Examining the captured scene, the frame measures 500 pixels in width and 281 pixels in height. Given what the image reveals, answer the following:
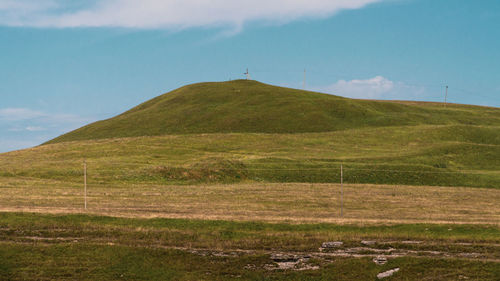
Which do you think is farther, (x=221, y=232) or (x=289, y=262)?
(x=221, y=232)

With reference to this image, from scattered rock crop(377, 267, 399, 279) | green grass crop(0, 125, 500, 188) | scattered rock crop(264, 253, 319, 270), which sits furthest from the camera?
green grass crop(0, 125, 500, 188)

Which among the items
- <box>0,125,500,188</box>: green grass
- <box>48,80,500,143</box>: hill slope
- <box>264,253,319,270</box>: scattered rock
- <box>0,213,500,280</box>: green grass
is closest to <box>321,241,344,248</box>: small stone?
<box>0,213,500,280</box>: green grass

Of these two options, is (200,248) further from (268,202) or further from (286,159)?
(286,159)

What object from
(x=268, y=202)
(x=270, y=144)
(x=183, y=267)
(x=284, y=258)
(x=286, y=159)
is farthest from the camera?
(x=270, y=144)

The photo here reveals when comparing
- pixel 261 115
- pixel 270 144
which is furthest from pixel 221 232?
pixel 261 115

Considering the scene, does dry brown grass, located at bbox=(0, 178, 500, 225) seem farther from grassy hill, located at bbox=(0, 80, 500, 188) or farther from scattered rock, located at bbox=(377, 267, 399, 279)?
scattered rock, located at bbox=(377, 267, 399, 279)

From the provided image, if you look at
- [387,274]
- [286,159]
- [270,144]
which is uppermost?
[270,144]

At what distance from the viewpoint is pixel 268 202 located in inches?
1655

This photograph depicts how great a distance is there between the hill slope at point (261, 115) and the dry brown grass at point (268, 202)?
56866mm

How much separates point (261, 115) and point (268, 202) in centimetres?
7890

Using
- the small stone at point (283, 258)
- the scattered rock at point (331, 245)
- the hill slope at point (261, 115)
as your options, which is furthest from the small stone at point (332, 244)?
the hill slope at point (261, 115)

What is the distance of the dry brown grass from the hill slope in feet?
187

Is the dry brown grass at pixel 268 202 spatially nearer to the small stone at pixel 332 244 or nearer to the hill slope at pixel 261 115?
the small stone at pixel 332 244

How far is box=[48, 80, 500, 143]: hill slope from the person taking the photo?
11144 centimetres
